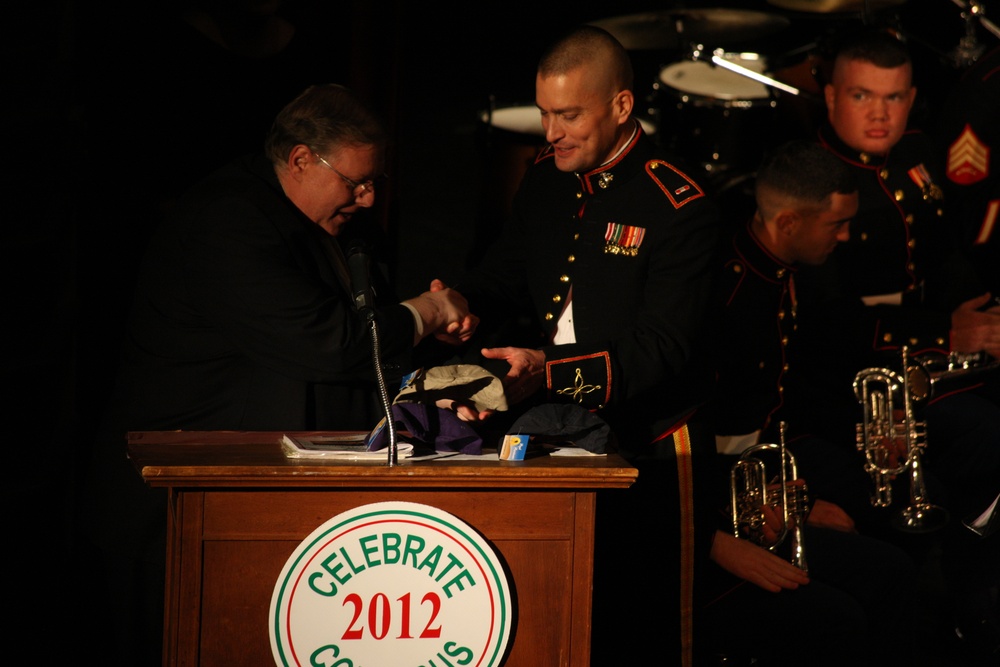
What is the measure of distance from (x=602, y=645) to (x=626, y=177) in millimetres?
1297

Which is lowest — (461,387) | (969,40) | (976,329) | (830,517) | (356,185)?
(830,517)

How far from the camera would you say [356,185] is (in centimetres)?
325

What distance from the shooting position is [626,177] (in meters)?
3.34

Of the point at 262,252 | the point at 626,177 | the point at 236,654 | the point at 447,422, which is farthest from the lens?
the point at 626,177

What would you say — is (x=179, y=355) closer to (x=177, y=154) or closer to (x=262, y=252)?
(x=262, y=252)

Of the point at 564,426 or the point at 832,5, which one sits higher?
the point at 832,5

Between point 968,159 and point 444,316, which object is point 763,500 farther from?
point 968,159

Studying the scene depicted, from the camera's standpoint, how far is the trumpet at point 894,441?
409cm

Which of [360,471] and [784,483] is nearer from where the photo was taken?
[360,471]

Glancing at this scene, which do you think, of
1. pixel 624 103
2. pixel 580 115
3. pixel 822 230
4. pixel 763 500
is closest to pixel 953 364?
pixel 822 230

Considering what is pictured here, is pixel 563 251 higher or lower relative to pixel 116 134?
lower

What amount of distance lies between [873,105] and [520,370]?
91.2 inches

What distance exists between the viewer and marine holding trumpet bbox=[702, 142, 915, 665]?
353 centimetres

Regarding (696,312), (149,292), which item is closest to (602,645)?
(696,312)
